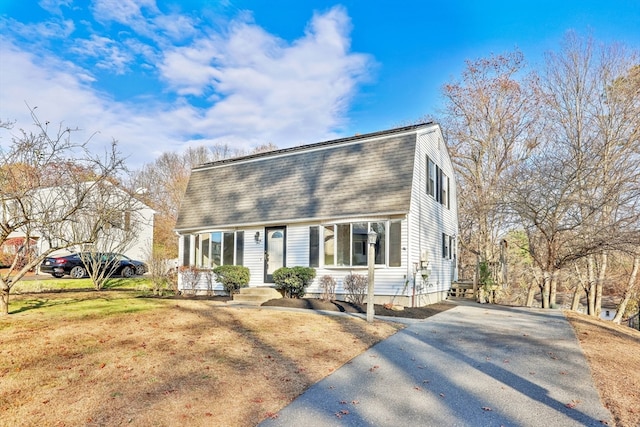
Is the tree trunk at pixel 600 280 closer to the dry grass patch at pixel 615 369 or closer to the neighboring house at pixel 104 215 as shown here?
the dry grass patch at pixel 615 369

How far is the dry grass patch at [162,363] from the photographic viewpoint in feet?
13.6

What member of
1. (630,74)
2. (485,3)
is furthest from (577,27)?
(485,3)

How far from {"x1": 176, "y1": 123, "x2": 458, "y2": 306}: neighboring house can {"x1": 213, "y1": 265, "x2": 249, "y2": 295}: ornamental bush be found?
43 centimetres

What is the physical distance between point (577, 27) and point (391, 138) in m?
12.0

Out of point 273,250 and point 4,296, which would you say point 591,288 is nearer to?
point 273,250

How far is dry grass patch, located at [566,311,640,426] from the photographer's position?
4557 millimetres

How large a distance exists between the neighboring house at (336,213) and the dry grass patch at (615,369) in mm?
4837

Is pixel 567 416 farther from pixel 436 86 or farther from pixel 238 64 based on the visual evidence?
pixel 436 86

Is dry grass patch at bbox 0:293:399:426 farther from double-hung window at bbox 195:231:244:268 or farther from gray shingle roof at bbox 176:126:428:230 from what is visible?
double-hung window at bbox 195:231:244:268

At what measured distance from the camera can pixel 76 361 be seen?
550 centimetres

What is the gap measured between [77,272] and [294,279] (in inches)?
531

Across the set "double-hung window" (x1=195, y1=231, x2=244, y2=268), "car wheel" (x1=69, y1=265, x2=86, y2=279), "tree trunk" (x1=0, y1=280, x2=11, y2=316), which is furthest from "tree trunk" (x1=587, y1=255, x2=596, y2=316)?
"car wheel" (x1=69, y1=265, x2=86, y2=279)

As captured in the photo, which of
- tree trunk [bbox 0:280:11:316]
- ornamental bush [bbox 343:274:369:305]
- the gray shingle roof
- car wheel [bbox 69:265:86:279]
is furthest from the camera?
car wheel [bbox 69:265:86:279]

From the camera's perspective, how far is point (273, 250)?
14422 millimetres
